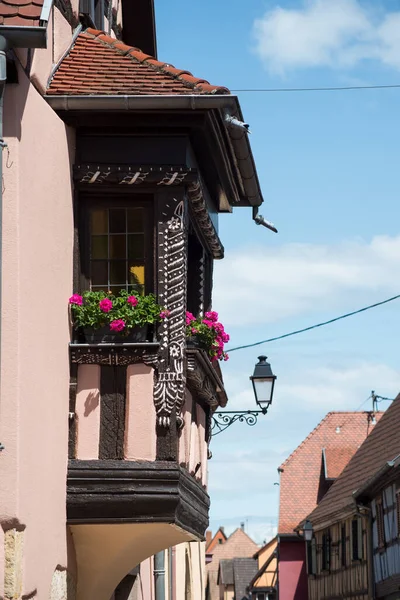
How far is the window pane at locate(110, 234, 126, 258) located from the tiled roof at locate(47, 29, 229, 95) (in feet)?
4.02

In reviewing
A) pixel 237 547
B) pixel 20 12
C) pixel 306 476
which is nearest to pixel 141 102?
pixel 20 12

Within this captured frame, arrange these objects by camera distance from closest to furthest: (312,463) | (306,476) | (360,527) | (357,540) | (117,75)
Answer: (117,75) → (360,527) → (357,540) → (306,476) → (312,463)

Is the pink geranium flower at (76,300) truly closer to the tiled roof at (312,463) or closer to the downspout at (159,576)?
the downspout at (159,576)

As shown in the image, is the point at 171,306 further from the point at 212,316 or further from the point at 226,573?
the point at 226,573

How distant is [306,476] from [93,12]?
34871 millimetres

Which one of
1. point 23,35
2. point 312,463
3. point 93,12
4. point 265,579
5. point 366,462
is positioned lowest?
point 23,35

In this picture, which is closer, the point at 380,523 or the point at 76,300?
the point at 76,300

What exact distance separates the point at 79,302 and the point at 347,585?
2632 centimetres

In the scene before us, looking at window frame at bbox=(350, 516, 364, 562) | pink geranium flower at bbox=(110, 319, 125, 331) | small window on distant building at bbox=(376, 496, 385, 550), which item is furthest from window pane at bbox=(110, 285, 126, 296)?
window frame at bbox=(350, 516, 364, 562)

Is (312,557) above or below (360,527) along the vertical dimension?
above

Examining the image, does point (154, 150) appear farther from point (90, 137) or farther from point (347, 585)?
point (347, 585)

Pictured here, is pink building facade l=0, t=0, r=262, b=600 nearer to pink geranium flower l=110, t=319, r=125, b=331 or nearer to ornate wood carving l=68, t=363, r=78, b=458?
ornate wood carving l=68, t=363, r=78, b=458

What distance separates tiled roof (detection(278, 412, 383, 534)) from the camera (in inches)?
1772

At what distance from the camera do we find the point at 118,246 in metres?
10.8
